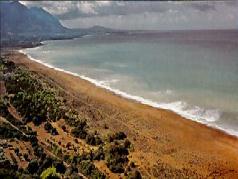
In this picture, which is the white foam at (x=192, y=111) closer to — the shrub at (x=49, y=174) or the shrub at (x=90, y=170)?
the shrub at (x=90, y=170)

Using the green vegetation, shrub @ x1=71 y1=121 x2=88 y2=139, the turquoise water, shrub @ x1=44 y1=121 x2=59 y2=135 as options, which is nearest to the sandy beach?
shrub @ x1=71 y1=121 x2=88 y2=139

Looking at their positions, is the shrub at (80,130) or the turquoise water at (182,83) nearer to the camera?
the shrub at (80,130)

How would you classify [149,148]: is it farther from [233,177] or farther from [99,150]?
[233,177]

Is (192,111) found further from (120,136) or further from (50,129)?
(50,129)

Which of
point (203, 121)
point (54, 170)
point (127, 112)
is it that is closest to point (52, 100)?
point (127, 112)

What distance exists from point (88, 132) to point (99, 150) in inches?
258

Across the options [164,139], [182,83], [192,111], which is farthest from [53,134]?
[182,83]

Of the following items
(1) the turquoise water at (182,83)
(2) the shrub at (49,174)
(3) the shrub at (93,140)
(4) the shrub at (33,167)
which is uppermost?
(2) the shrub at (49,174)

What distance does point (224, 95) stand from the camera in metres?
61.5

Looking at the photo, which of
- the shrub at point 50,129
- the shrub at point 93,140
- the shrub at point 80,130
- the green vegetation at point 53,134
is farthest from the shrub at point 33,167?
the shrub at point 50,129

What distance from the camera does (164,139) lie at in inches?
1821

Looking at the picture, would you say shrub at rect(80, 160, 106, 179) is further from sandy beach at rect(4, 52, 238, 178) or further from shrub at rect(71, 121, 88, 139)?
shrub at rect(71, 121, 88, 139)

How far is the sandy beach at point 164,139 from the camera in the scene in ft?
127

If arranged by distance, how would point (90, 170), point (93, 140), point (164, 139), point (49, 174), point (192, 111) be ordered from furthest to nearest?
point (192, 111), point (164, 139), point (93, 140), point (90, 170), point (49, 174)
